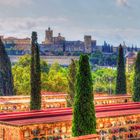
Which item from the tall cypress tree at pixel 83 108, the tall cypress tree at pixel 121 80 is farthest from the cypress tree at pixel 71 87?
the tall cypress tree at pixel 83 108

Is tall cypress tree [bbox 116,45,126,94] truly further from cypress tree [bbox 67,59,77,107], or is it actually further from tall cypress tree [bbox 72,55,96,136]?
tall cypress tree [bbox 72,55,96,136]

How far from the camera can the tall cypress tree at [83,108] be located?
104 feet

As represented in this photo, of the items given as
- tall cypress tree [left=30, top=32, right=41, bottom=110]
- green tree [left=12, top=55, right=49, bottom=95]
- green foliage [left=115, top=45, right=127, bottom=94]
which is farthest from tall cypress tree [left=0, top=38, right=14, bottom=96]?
tall cypress tree [left=30, top=32, right=41, bottom=110]

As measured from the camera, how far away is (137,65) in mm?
56625

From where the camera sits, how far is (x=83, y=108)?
3189cm

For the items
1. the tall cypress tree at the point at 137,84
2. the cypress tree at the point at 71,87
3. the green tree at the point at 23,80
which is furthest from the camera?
the green tree at the point at 23,80

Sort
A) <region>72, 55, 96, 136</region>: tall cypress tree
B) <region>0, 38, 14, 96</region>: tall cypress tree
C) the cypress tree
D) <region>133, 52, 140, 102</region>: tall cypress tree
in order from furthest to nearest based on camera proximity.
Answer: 1. <region>0, 38, 14, 96</region>: tall cypress tree
2. <region>133, 52, 140, 102</region>: tall cypress tree
3. the cypress tree
4. <region>72, 55, 96, 136</region>: tall cypress tree

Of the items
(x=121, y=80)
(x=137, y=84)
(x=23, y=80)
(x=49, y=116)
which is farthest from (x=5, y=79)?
(x=49, y=116)

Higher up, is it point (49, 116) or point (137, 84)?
point (137, 84)

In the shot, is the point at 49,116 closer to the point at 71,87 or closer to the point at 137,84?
the point at 71,87

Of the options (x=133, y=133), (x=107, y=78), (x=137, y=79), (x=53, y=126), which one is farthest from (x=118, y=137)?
(x=107, y=78)

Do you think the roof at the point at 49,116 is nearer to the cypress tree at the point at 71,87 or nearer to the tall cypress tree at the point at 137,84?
the cypress tree at the point at 71,87

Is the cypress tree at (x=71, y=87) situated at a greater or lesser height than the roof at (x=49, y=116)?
greater

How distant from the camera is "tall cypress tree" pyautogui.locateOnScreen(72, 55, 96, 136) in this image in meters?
31.6
